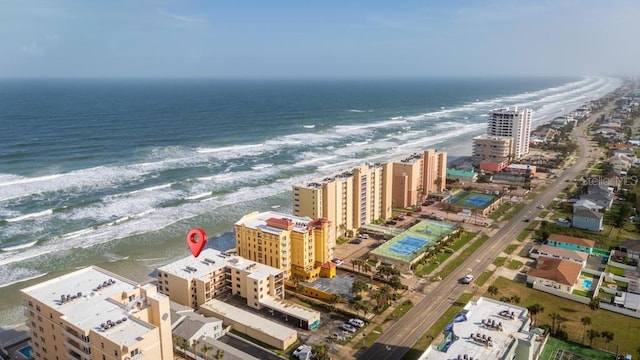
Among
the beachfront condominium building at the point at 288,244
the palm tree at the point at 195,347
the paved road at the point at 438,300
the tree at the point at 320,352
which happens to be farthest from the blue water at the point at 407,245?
the palm tree at the point at 195,347

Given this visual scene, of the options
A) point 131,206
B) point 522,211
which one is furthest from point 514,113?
point 131,206

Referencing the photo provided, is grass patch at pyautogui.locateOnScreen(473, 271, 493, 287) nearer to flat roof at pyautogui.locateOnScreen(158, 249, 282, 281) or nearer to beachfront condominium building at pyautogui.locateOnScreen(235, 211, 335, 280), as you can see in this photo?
beachfront condominium building at pyautogui.locateOnScreen(235, 211, 335, 280)

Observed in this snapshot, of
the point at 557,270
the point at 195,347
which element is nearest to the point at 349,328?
the point at 195,347

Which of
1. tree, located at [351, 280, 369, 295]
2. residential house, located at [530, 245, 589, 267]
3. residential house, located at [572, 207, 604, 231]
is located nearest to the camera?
tree, located at [351, 280, 369, 295]

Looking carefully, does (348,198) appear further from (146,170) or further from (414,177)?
(146,170)

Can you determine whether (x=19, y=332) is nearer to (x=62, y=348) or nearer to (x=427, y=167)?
(x=62, y=348)

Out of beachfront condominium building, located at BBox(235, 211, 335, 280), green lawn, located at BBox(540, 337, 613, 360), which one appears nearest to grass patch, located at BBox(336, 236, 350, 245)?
beachfront condominium building, located at BBox(235, 211, 335, 280)
